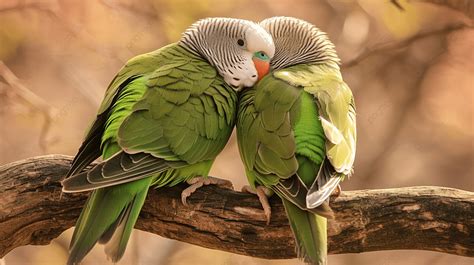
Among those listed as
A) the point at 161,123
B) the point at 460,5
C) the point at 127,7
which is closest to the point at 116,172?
the point at 161,123

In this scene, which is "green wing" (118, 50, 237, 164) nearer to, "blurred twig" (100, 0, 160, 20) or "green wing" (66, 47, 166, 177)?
"green wing" (66, 47, 166, 177)

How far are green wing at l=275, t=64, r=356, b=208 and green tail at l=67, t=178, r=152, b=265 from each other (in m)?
0.43

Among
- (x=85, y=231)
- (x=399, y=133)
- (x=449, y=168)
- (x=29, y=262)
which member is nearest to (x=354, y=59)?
(x=399, y=133)

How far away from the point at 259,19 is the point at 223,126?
5.60 feet

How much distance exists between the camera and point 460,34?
357cm

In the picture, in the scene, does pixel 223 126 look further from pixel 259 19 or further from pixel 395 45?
pixel 395 45

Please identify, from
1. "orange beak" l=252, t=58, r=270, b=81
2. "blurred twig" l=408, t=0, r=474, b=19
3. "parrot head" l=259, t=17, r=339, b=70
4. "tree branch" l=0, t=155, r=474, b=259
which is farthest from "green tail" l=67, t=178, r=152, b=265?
"blurred twig" l=408, t=0, r=474, b=19

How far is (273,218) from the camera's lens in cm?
181

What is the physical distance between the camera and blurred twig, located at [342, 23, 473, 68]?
3399 millimetres

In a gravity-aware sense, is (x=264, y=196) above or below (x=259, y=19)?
above

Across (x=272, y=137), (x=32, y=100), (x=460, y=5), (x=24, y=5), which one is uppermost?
(x=272, y=137)

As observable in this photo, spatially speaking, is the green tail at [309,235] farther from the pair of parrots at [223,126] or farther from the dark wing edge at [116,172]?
the dark wing edge at [116,172]

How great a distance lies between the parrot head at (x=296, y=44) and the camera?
208 centimetres

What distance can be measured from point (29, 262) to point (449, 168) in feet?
7.12
